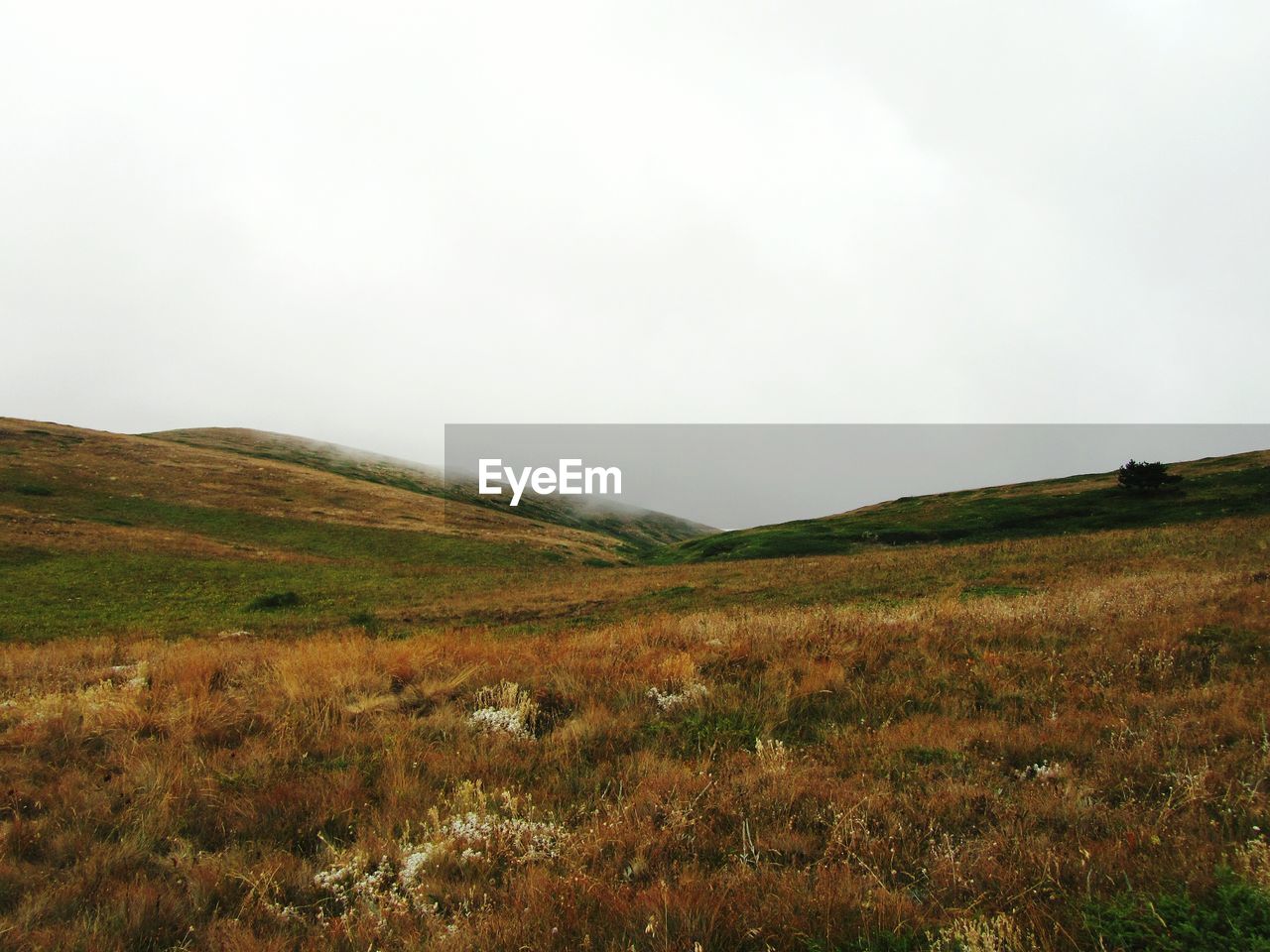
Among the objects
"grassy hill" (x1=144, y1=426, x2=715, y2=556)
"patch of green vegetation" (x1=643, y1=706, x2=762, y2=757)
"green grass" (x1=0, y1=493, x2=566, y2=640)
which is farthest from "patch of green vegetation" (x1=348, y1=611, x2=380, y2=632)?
"grassy hill" (x1=144, y1=426, x2=715, y2=556)

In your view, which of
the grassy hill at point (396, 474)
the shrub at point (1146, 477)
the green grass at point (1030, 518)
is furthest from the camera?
the grassy hill at point (396, 474)

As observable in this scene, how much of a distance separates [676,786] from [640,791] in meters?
0.28

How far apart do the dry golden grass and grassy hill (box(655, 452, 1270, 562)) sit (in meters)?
42.4

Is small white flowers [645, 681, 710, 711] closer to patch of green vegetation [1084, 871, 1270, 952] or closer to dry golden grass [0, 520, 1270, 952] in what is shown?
dry golden grass [0, 520, 1270, 952]

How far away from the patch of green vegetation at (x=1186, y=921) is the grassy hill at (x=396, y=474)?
8152 centimetres

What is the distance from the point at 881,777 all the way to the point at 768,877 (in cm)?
183

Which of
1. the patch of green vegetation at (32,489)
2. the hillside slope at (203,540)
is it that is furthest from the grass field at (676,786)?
the patch of green vegetation at (32,489)

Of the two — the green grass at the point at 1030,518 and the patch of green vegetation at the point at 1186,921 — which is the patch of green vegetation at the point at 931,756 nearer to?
the patch of green vegetation at the point at 1186,921

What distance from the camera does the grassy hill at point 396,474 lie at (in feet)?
347

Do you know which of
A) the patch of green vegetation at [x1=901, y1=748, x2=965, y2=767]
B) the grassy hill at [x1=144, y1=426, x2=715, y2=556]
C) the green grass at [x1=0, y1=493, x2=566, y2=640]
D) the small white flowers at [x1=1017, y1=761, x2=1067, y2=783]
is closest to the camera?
the small white flowers at [x1=1017, y1=761, x2=1067, y2=783]

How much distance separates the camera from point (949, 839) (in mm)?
3760

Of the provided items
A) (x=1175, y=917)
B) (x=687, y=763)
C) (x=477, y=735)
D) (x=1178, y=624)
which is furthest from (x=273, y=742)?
(x=1178, y=624)

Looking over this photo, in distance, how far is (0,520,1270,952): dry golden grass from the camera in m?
3.24

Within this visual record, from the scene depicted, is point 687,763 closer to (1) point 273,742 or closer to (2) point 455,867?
(2) point 455,867
